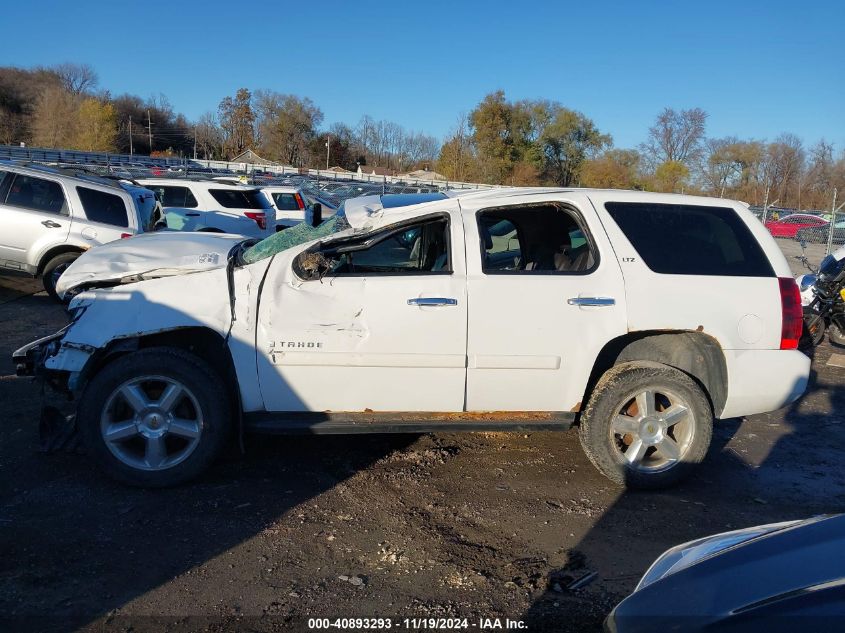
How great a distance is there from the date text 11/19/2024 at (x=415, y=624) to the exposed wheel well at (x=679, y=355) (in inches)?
72.9

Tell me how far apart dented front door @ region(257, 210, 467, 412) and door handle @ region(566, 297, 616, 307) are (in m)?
0.68

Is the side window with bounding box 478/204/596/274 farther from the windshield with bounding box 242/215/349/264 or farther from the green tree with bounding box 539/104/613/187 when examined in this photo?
the green tree with bounding box 539/104/613/187

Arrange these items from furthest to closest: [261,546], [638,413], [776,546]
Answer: [638,413], [261,546], [776,546]

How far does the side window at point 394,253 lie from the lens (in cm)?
438

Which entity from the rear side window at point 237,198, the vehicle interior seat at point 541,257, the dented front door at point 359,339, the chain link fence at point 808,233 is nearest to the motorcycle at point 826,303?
the chain link fence at point 808,233

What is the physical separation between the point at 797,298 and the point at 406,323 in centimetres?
258

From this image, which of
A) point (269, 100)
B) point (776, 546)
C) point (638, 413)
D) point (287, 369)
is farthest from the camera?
point (269, 100)

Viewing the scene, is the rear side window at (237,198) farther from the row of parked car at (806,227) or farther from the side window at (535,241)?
the row of parked car at (806,227)

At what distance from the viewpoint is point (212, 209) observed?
47.0 feet

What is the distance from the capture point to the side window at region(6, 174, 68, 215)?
10039 millimetres

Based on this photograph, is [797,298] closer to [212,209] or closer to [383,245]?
[383,245]

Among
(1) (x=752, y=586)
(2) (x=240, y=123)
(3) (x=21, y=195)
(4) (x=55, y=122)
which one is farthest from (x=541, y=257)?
(2) (x=240, y=123)

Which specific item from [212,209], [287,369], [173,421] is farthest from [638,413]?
[212,209]

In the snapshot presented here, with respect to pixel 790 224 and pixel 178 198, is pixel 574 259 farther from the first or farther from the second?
pixel 790 224
